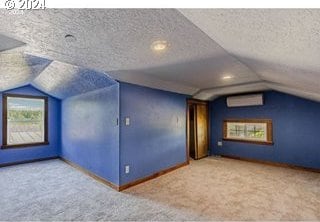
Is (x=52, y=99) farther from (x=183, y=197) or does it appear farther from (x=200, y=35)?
(x=200, y=35)

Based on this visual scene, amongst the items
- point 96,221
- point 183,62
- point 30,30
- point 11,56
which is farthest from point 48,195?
point 183,62

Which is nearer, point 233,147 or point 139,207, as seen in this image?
point 139,207

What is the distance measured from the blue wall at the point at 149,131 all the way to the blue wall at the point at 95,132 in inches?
6.3

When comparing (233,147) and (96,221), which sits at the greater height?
(233,147)

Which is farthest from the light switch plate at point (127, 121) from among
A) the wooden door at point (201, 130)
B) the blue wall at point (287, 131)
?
the blue wall at point (287, 131)

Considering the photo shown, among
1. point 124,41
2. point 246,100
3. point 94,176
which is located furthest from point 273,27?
point 246,100

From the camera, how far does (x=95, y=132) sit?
3.80 metres

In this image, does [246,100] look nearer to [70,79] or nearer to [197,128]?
[197,128]

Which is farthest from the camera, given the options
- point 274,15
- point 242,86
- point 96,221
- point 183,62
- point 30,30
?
point 242,86

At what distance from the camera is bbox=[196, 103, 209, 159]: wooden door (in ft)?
17.7

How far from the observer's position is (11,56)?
228 centimetres

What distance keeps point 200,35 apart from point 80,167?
3986mm

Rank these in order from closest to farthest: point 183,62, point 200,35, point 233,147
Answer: point 200,35
point 183,62
point 233,147

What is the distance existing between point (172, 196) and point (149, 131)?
4.31ft
